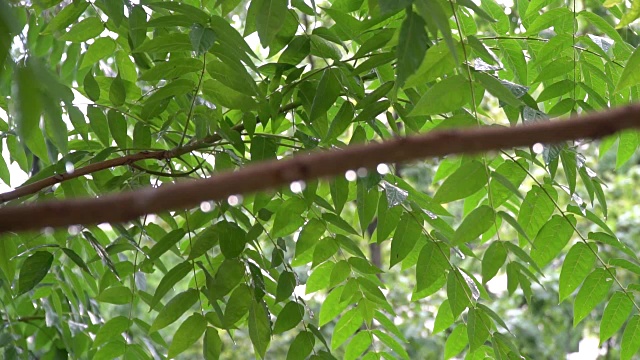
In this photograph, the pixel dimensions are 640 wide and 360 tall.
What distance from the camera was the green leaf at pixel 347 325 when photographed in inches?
70.7

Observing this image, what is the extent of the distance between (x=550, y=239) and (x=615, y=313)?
0.22 meters

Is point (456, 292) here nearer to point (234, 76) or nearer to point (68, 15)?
point (234, 76)

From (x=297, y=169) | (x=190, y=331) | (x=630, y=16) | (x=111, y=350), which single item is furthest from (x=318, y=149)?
(x=297, y=169)

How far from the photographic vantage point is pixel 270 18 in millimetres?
1133

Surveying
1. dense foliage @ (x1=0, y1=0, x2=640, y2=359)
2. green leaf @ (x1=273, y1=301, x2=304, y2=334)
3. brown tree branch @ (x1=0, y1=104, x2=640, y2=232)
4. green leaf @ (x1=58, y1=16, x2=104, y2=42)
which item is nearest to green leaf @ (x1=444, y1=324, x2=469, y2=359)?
dense foliage @ (x1=0, y1=0, x2=640, y2=359)

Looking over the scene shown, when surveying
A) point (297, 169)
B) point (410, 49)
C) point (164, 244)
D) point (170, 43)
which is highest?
point (170, 43)

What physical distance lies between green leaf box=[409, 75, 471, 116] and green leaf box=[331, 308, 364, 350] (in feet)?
2.26

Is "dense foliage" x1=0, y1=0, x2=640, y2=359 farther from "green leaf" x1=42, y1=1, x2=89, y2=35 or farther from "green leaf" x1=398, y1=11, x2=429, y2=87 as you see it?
"green leaf" x1=398, y1=11, x2=429, y2=87

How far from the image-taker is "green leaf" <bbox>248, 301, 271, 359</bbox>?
1.47 metres

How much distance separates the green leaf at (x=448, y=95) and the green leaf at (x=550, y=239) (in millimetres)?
510

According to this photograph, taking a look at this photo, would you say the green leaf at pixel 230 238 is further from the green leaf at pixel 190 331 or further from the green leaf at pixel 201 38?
the green leaf at pixel 201 38

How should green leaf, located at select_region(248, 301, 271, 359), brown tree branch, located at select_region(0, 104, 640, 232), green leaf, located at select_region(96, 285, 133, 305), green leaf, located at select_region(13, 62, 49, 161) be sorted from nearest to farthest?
brown tree branch, located at select_region(0, 104, 640, 232) < green leaf, located at select_region(13, 62, 49, 161) < green leaf, located at select_region(248, 301, 271, 359) < green leaf, located at select_region(96, 285, 133, 305)

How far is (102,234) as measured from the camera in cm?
195

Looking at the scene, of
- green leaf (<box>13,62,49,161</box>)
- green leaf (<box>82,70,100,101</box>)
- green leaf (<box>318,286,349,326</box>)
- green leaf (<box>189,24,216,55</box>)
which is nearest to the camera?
green leaf (<box>13,62,49,161</box>)
